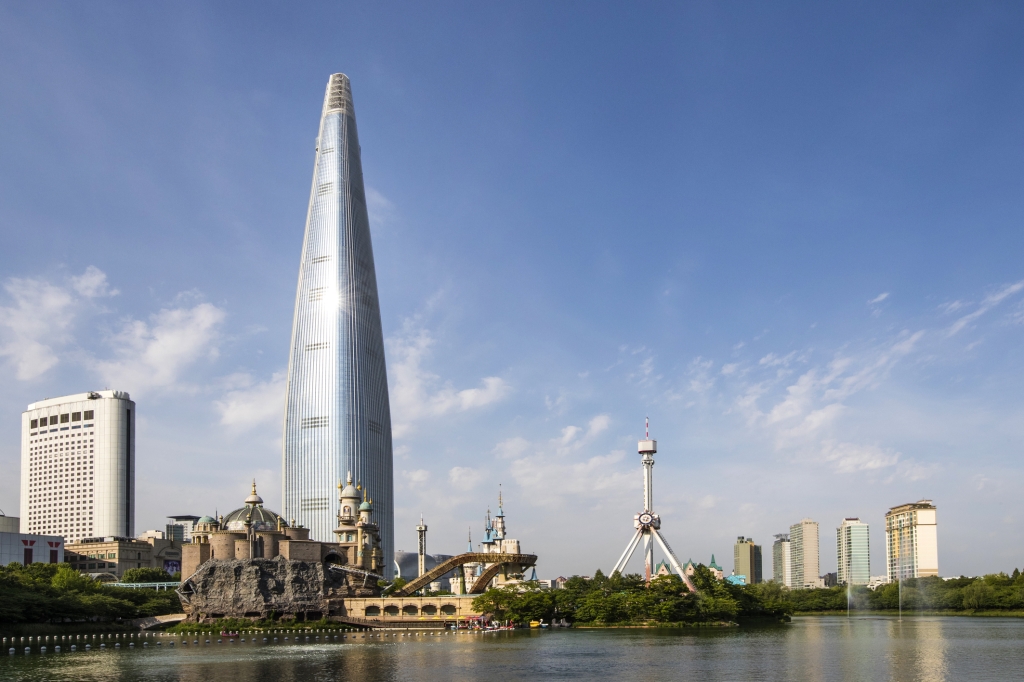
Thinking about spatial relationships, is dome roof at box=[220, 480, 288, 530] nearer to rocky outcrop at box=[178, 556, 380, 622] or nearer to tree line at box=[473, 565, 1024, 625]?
rocky outcrop at box=[178, 556, 380, 622]

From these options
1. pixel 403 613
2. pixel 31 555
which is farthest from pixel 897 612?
pixel 31 555

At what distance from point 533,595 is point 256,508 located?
146 feet

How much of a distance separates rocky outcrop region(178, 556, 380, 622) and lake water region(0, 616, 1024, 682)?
1385 centimetres

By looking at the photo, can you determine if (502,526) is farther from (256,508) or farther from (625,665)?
(625,665)

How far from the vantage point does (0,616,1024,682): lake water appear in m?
65.9

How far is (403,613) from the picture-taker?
123125mm

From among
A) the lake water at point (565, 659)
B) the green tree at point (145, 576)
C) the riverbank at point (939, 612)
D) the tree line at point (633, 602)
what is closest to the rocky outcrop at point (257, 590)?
the lake water at point (565, 659)

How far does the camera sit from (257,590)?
117875 mm

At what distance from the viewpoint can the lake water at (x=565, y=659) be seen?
65938mm

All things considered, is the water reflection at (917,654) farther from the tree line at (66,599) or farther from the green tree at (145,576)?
the green tree at (145,576)

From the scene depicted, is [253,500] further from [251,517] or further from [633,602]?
[633,602]

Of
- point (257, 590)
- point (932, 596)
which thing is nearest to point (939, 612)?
point (932, 596)

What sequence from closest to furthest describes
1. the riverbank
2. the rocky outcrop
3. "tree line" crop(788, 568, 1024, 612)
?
the rocky outcrop, the riverbank, "tree line" crop(788, 568, 1024, 612)

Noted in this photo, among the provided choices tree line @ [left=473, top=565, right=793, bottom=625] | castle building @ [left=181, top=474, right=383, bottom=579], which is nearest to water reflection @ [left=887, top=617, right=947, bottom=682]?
tree line @ [left=473, top=565, right=793, bottom=625]
